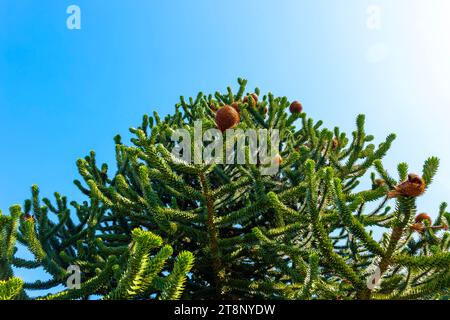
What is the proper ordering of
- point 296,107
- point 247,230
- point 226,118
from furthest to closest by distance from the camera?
point 296,107
point 247,230
point 226,118

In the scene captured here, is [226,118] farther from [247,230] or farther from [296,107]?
[296,107]

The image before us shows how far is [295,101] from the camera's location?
22.5ft

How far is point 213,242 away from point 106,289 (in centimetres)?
131

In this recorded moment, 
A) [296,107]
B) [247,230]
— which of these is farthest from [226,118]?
[296,107]

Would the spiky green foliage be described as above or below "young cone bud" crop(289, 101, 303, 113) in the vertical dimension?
below

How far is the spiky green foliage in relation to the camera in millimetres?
2830

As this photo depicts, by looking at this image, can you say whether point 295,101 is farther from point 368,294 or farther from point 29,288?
point 29,288

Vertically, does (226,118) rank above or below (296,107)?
below

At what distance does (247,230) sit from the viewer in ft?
17.9

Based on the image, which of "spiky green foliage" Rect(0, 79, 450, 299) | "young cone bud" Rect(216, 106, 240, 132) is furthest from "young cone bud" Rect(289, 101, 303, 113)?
"young cone bud" Rect(216, 106, 240, 132)

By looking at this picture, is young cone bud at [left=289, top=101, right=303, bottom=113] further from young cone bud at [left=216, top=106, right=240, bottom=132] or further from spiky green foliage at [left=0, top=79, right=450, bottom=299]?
young cone bud at [left=216, top=106, right=240, bottom=132]

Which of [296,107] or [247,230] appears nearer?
[247,230]

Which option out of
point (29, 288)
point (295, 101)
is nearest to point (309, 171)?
point (29, 288)

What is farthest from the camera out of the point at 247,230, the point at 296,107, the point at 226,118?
the point at 296,107
